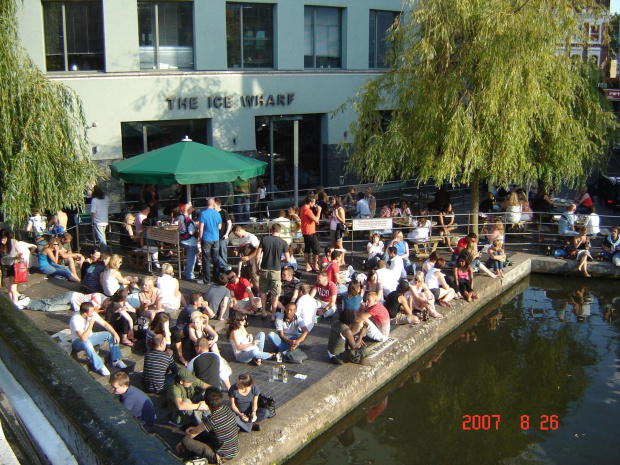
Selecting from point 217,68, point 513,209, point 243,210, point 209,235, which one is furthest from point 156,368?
point 217,68

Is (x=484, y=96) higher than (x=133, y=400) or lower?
higher

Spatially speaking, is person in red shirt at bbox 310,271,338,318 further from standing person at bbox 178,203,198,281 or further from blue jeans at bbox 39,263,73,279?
blue jeans at bbox 39,263,73,279

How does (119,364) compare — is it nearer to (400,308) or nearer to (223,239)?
(223,239)

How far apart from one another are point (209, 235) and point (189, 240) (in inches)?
27.0

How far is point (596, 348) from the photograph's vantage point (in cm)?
1133

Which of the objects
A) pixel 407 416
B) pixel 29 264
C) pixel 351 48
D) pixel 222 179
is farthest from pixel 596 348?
pixel 351 48

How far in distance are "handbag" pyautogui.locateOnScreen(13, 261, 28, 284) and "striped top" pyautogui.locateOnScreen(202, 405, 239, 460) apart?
22.3 feet

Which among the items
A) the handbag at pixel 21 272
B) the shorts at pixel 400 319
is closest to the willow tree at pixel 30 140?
the handbag at pixel 21 272

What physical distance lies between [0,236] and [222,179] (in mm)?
4440

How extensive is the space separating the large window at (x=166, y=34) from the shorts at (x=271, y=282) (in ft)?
33.5

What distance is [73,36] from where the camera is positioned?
18125 millimetres

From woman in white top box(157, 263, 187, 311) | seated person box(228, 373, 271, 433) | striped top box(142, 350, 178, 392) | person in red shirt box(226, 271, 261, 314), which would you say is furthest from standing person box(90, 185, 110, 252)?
seated person box(228, 373, 271, 433)

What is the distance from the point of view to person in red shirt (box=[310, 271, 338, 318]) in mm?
11547

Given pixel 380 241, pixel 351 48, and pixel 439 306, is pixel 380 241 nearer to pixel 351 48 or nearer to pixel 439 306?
pixel 439 306
